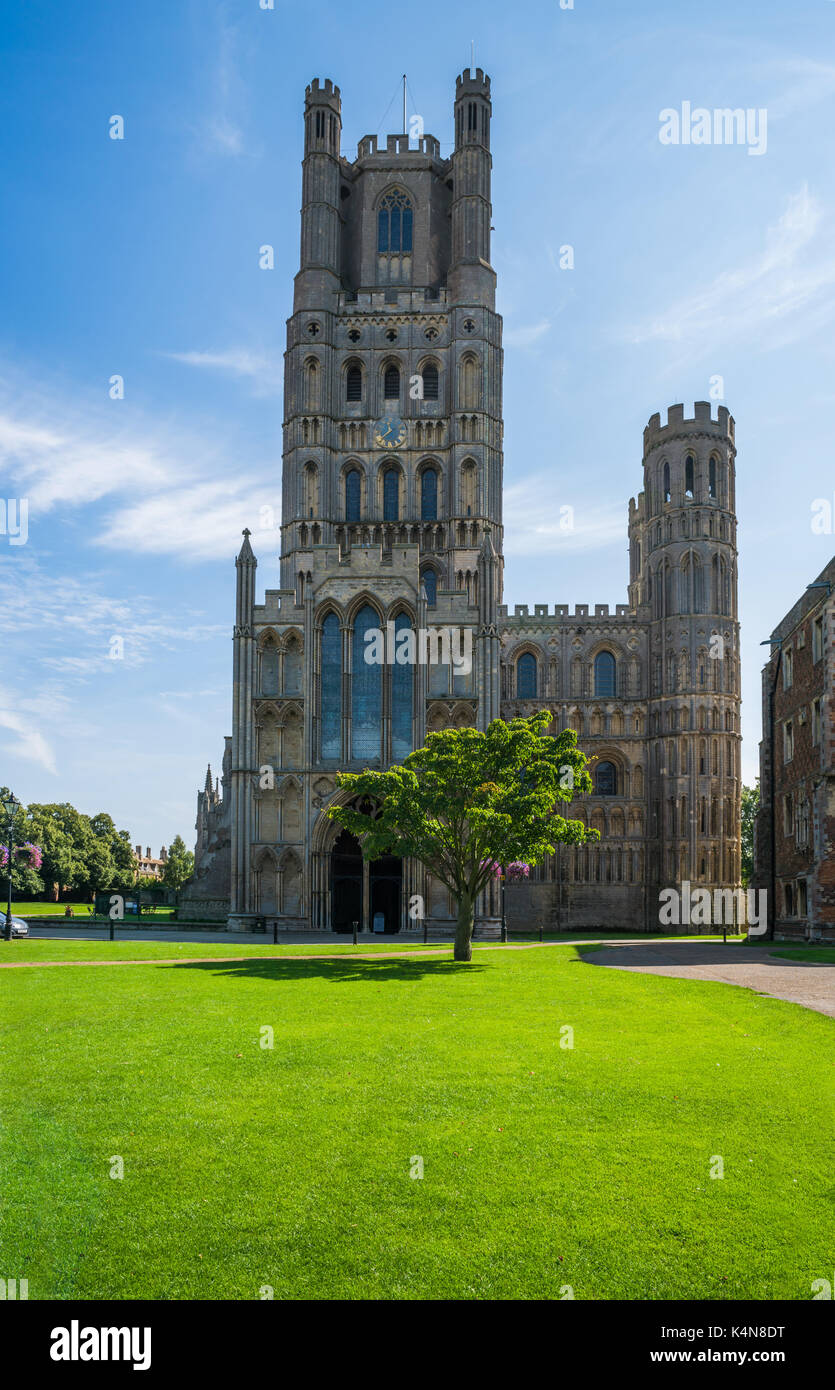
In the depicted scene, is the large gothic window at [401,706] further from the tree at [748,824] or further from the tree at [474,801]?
the tree at [748,824]

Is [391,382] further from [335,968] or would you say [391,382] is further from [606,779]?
[335,968]

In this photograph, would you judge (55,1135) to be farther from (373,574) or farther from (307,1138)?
(373,574)

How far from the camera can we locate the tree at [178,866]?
104 m

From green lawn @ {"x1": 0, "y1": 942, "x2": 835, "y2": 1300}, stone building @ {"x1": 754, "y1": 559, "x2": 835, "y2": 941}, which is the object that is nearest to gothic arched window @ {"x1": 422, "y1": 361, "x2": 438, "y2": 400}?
stone building @ {"x1": 754, "y1": 559, "x2": 835, "y2": 941}

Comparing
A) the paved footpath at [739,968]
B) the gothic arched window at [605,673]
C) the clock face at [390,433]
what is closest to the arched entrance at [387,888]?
the paved footpath at [739,968]

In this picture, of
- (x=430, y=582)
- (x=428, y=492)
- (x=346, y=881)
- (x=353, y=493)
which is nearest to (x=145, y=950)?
(x=346, y=881)

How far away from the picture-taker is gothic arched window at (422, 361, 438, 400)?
213 ft

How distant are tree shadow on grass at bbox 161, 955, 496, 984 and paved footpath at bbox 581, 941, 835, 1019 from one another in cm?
477

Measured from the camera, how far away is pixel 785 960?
1206 inches

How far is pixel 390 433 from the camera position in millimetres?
64188

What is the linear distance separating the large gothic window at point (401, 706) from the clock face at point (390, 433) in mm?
17268

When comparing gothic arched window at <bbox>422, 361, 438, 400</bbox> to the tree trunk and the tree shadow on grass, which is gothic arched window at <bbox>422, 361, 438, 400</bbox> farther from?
the tree shadow on grass
